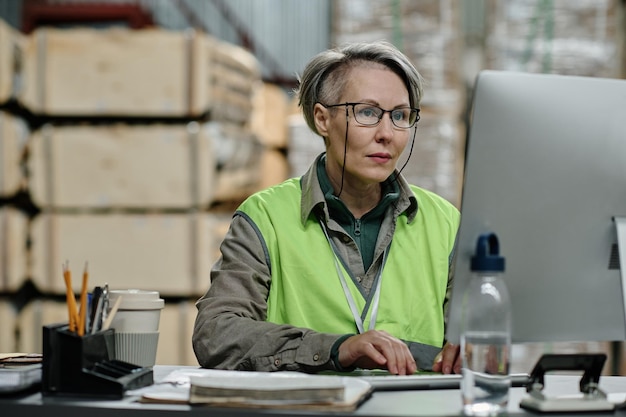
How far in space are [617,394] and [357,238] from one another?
3.08 ft

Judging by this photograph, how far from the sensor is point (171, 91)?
435 cm

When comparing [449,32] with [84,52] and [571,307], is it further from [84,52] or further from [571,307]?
[571,307]

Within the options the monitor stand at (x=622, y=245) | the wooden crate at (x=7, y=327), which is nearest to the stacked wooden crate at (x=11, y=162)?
the wooden crate at (x=7, y=327)

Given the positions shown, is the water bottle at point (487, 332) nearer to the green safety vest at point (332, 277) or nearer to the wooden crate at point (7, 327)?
the green safety vest at point (332, 277)

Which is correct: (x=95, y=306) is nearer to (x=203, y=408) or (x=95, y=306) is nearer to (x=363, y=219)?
(x=203, y=408)

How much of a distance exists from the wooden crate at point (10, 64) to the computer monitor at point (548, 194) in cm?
342

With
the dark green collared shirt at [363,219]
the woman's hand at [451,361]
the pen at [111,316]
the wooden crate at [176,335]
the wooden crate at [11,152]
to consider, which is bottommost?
the wooden crate at [176,335]

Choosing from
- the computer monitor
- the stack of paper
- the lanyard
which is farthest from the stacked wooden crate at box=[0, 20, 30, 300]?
the computer monitor

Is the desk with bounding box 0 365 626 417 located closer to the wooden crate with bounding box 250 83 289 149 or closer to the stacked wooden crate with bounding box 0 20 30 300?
the stacked wooden crate with bounding box 0 20 30 300

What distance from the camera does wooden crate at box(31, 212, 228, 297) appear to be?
173 inches

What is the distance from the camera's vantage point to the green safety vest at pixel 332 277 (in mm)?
2355

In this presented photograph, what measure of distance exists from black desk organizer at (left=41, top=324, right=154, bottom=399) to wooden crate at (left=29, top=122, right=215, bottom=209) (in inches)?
108

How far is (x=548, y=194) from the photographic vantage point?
1.58 meters

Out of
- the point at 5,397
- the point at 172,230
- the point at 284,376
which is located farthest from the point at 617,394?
the point at 172,230
